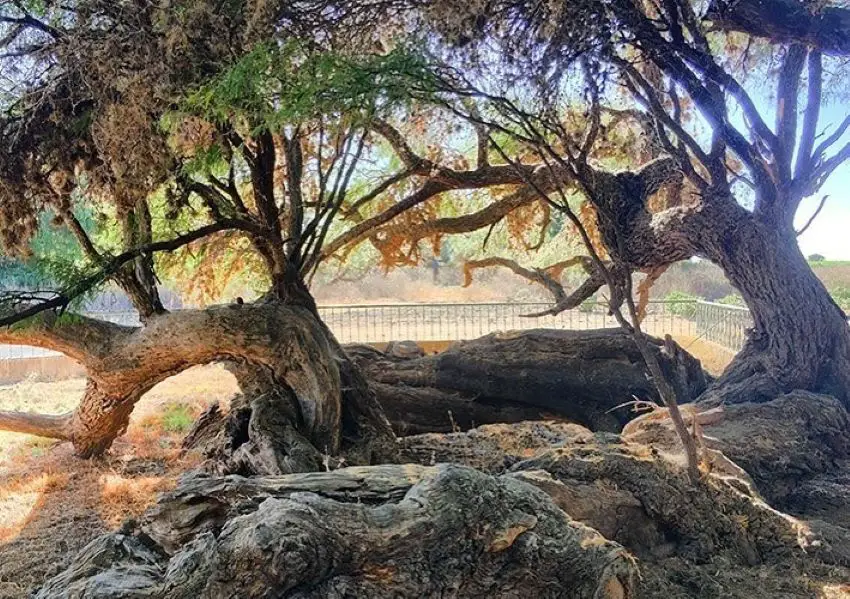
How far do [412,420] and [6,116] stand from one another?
3.53 m

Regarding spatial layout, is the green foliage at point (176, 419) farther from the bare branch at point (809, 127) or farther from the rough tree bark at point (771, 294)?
the bare branch at point (809, 127)

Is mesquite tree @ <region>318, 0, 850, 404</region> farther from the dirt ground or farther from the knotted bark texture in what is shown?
the dirt ground

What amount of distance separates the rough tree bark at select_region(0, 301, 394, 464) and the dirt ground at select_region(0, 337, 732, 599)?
678mm

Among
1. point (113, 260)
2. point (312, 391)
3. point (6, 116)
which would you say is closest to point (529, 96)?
point (312, 391)

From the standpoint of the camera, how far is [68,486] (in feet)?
14.4

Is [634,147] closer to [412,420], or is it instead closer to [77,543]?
[412,420]

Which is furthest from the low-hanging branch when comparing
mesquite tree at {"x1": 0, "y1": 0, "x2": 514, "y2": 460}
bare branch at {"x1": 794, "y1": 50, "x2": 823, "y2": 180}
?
bare branch at {"x1": 794, "y1": 50, "x2": 823, "y2": 180}

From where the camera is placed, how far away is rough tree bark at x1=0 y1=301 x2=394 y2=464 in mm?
3779

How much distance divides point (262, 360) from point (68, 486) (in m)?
1.74

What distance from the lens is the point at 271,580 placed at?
1.55 m

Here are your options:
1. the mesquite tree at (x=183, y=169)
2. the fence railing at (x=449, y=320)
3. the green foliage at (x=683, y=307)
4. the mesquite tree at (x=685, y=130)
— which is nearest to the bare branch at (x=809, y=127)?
the mesquite tree at (x=685, y=130)

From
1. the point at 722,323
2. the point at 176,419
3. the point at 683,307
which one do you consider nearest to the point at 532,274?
the point at 176,419

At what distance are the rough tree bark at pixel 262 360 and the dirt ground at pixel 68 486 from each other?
0.68 metres

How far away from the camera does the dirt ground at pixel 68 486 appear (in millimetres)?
3160
